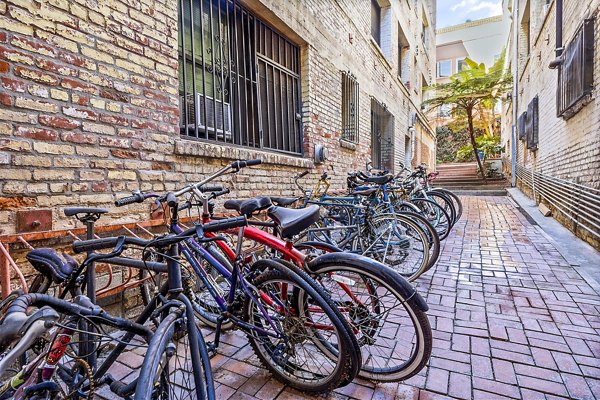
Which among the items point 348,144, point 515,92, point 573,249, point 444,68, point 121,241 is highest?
point 444,68

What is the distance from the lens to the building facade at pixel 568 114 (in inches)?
156

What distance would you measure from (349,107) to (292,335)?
531cm

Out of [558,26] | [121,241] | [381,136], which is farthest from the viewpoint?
[381,136]

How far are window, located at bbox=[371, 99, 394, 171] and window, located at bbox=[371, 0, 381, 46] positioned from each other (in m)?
2.01

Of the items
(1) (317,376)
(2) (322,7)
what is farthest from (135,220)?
(2) (322,7)

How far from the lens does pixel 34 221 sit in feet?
6.05

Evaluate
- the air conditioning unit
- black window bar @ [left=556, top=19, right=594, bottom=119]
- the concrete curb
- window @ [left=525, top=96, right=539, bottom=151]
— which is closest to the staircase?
window @ [left=525, top=96, right=539, bottom=151]

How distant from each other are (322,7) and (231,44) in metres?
2.24

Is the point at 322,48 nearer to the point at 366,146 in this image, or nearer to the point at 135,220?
the point at 366,146

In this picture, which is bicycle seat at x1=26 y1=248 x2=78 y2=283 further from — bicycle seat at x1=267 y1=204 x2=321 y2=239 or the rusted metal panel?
bicycle seat at x1=267 y1=204 x2=321 y2=239

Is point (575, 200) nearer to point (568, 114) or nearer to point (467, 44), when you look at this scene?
point (568, 114)

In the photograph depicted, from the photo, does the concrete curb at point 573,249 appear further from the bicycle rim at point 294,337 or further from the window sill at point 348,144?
the window sill at point 348,144

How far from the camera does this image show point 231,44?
3.57 meters

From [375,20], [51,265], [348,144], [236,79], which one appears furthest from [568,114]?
[51,265]
